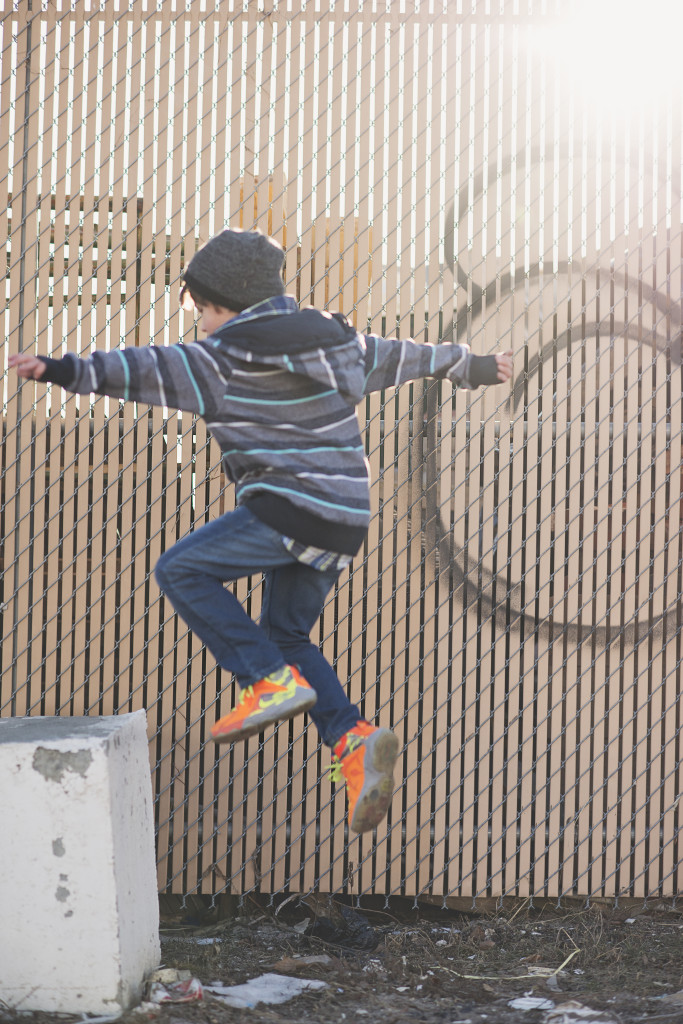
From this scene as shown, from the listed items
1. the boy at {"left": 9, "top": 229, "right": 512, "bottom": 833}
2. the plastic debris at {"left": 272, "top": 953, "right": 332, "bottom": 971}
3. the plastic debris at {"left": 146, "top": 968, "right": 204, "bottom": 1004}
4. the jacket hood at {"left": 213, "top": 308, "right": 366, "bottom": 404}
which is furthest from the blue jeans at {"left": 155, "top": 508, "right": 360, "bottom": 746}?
the plastic debris at {"left": 272, "top": 953, "right": 332, "bottom": 971}

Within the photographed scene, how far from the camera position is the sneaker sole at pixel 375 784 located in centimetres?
277

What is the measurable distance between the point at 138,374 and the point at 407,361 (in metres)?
0.83

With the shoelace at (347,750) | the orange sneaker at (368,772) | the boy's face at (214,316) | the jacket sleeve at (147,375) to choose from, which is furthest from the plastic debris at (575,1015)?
the boy's face at (214,316)

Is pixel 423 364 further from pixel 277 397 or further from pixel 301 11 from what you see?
pixel 301 11

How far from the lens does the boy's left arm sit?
9.68 ft

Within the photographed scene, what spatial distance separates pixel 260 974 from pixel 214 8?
3731mm

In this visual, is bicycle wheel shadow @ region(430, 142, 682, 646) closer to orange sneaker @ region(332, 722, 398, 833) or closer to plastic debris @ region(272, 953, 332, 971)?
orange sneaker @ region(332, 722, 398, 833)

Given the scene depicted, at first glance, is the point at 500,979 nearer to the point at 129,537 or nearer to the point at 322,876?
the point at 322,876

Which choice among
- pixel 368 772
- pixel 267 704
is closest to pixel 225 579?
pixel 267 704

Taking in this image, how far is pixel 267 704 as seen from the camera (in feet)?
8.70

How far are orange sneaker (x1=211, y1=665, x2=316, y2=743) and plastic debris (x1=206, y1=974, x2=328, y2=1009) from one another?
1.12 m

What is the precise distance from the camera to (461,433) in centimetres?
396

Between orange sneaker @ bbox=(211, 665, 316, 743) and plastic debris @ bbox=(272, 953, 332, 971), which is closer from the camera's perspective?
orange sneaker @ bbox=(211, 665, 316, 743)

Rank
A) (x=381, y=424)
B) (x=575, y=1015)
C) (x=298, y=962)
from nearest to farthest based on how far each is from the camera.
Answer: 1. (x=575, y=1015)
2. (x=298, y=962)
3. (x=381, y=424)
